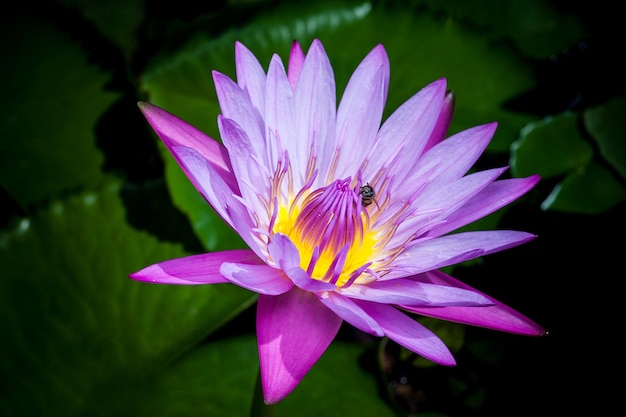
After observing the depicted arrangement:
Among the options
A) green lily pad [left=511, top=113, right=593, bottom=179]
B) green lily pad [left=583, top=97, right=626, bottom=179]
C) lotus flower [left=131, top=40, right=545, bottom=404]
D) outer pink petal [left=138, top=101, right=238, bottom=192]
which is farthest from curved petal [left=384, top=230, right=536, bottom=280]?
green lily pad [left=583, top=97, right=626, bottom=179]

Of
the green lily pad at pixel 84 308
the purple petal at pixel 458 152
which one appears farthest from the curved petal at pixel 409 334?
the green lily pad at pixel 84 308

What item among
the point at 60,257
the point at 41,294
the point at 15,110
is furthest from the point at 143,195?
the point at 15,110

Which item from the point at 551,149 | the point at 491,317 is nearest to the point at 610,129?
the point at 551,149

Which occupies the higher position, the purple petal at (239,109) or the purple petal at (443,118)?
the purple petal at (239,109)

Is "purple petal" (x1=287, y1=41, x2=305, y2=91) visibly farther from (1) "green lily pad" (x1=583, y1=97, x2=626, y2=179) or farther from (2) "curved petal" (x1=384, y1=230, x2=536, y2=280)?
(1) "green lily pad" (x1=583, y1=97, x2=626, y2=179)

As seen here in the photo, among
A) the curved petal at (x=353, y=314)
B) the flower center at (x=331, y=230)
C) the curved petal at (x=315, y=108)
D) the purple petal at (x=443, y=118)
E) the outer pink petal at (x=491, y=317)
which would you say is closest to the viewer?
the curved petal at (x=353, y=314)

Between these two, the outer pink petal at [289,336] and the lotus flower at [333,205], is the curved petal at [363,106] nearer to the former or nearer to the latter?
the lotus flower at [333,205]

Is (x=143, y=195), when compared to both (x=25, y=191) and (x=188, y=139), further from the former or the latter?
(x=188, y=139)
